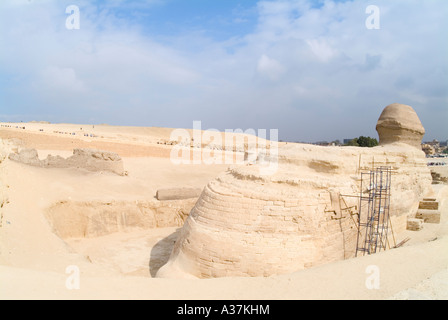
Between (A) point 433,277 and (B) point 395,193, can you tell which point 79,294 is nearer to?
Result: (A) point 433,277

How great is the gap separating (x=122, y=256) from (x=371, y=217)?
22.5 feet

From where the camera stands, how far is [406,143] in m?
11.6

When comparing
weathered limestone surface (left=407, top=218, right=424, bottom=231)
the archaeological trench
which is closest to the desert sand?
weathered limestone surface (left=407, top=218, right=424, bottom=231)

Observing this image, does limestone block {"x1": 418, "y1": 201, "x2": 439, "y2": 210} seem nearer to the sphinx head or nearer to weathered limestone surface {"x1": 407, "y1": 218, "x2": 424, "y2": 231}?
weathered limestone surface {"x1": 407, "y1": 218, "x2": 424, "y2": 231}

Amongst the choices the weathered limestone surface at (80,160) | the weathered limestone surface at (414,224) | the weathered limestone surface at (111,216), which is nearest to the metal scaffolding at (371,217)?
the weathered limestone surface at (414,224)

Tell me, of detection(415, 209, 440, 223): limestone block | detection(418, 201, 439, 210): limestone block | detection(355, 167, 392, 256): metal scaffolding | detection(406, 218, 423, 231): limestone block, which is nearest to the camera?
detection(355, 167, 392, 256): metal scaffolding

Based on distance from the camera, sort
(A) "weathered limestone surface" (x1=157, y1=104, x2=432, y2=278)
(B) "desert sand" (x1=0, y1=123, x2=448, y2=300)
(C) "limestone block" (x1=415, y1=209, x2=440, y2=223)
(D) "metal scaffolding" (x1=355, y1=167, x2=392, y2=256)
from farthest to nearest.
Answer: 1. (C) "limestone block" (x1=415, y1=209, x2=440, y2=223)
2. (D) "metal scaffolding" (x1=355, y1=167, x2=392, y2=256)
3. (A) "weathered limestone surface" (x1=157, y1=104, x2=432, y2=278)
4. (B) "desert sand" (x1=0, y1=123, x2=448, y2=300)

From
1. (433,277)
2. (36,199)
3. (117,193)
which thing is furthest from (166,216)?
(433,277)

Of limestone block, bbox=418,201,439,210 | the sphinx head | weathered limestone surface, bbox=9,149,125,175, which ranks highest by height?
the sphinx head

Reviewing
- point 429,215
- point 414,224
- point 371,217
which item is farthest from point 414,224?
point 371,217

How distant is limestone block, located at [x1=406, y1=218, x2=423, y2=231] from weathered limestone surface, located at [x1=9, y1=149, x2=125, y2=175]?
12.8m

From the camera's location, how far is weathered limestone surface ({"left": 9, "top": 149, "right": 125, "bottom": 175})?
43.7 feet

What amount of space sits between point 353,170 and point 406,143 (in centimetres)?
550

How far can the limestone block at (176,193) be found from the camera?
12.4m
